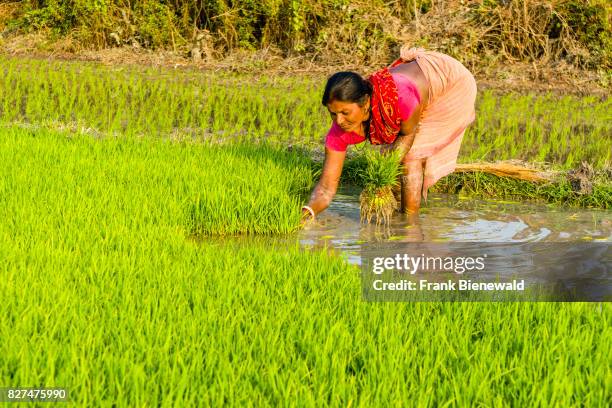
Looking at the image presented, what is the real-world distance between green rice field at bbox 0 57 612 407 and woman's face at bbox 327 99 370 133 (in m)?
0.66

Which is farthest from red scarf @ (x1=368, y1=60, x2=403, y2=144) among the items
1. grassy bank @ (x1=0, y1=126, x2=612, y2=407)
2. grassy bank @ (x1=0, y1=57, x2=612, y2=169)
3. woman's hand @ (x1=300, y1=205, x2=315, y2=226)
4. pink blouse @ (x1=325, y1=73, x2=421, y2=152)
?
grassy bank @ (x1=0, y1=57, x2=612, y2=169)

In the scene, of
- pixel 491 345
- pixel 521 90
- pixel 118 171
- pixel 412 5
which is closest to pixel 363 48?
pixel 412 5

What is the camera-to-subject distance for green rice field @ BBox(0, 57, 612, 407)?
→ 98.9 inches

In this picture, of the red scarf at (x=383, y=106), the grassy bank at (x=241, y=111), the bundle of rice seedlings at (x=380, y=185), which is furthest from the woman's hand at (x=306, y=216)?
the grassy bank at (x=241, y=111)

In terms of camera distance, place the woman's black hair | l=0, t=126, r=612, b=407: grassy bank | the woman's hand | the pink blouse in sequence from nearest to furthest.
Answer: l=0, t=126, r=612, b=407: grassy bank → the woman's black hair → the pink blouse → the woman's hand

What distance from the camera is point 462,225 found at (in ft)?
16.4

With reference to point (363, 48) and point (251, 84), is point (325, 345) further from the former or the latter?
point (363, 48)

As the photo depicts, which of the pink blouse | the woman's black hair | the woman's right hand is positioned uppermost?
Answer: the woman's black hair

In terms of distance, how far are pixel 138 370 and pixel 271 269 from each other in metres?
1.29

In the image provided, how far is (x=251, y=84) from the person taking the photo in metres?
9.28

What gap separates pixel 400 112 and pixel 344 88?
52 cm

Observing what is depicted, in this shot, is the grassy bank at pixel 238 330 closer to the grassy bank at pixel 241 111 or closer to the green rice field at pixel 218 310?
the green rice field at pixel 218 310

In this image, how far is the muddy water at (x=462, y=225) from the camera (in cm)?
470

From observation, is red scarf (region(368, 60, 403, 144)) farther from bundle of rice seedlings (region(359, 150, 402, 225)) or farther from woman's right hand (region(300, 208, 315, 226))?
woman's right hand (region(300, 208, 315, 226))
